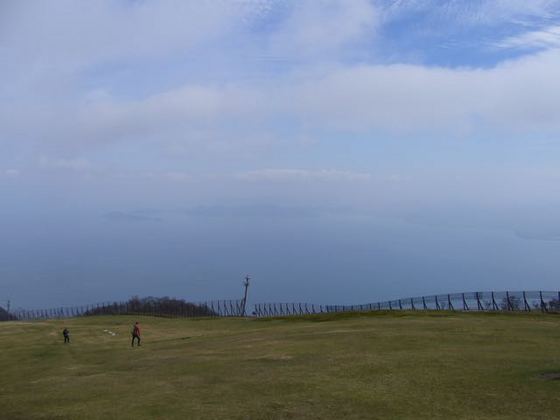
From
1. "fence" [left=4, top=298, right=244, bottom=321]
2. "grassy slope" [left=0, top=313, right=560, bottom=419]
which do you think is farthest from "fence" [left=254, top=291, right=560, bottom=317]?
"fence" [left=4, top=298, right=244, bottom=321]

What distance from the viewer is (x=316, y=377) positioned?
22672mm

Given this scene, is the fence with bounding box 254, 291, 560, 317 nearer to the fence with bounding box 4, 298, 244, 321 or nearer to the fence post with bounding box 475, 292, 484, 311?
the fence post with bounding box 475, 292, 484, 311

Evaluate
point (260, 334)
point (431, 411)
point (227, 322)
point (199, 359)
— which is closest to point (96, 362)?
point (199, 359)

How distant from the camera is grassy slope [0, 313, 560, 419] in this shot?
18.2 metres

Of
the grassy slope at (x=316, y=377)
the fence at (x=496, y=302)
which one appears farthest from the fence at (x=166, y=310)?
the grassy slope at (x=316, y=377)

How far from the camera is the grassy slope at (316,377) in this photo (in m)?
18.2

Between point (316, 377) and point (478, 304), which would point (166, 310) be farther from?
point (316, 377)

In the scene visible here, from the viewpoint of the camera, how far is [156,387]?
77.5 feet

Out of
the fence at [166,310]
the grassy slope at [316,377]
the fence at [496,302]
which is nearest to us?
the grassy slope at [316,377]

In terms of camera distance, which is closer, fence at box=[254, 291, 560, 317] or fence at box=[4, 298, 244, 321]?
fence at box=[254, 291, 560, 317]

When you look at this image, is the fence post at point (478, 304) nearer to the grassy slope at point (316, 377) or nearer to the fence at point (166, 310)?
the grassy slope at point (316, 377)

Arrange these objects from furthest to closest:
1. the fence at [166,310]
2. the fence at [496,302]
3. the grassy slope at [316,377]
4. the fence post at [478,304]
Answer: the fence at [166,310]
the fence post at [478,304]
the fence at [496,302]
the grassy slope at [316,377]

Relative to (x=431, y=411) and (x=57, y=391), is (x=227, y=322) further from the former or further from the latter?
(x=431, y=411)

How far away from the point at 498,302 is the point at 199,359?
34704 mm
